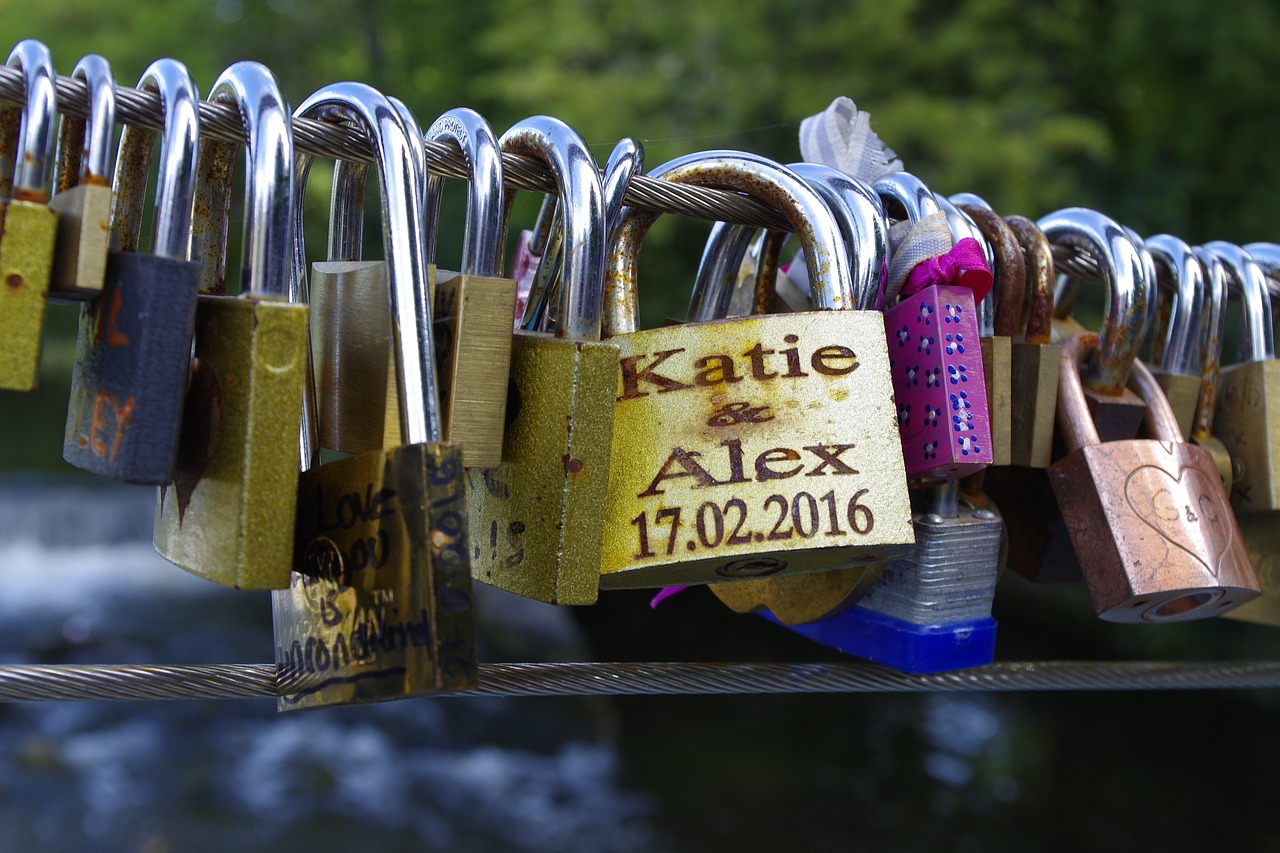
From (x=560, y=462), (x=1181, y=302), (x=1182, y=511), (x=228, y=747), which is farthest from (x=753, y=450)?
(x=228, y=747)

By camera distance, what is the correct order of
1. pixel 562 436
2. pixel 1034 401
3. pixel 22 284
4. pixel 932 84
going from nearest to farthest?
pixel 22 284 → pixel 562 436 → pixel 1034 401 → pixel 932 84

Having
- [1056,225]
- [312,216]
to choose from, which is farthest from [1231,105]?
[1056,225]

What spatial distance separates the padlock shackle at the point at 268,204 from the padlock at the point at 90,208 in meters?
0.06

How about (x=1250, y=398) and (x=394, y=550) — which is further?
(x=1250, y=398)

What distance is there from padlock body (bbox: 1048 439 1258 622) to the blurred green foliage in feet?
11.4

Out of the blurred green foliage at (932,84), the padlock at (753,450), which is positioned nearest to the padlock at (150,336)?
the padlock at (753,450)

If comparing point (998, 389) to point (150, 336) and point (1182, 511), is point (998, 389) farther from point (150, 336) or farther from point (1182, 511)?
point (150, 336)

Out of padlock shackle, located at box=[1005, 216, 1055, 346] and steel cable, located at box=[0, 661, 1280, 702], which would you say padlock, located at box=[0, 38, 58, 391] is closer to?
steel cable, located at box=[0, 661, 1280, 702]

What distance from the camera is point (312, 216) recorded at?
382 centimetres

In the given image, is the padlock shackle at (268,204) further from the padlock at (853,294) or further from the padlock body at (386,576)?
the padlock at (853,294)

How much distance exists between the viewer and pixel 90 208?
49 centimetres

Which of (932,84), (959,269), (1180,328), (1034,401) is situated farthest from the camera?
(932,84)

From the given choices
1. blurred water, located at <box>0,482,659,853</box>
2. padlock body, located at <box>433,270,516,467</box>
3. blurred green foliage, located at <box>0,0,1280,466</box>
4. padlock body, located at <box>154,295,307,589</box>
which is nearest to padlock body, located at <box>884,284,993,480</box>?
padlock body, located at <box>433,270,516,467</box>

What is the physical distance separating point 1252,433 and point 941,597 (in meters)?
0.36
